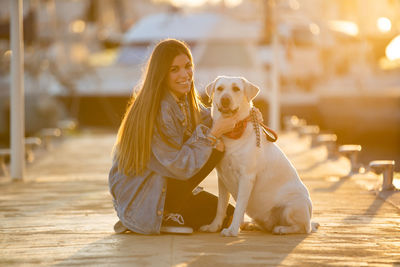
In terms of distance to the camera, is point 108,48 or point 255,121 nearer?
point 255,121

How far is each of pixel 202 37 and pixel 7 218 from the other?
64.4ft

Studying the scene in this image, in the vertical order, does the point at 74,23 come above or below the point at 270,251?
above

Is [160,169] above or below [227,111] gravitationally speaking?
below

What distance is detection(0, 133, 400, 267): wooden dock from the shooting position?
16.0 feet

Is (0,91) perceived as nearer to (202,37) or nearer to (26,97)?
(26,97)

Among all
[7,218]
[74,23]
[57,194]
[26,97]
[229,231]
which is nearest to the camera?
[229,231]

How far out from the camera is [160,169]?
5633 millimetres

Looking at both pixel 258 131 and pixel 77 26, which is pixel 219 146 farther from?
pixel 77 26

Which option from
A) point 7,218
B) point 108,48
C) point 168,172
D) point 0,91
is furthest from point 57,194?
point 108,48

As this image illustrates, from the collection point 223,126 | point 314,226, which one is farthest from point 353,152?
point 223,126

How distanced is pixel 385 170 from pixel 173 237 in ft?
11.3

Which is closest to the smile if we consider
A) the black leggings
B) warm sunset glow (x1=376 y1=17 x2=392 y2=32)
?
the black leggings

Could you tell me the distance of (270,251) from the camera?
5.09 metres

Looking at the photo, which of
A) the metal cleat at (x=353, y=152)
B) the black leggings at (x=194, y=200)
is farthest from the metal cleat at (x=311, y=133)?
the black leggings at (x=194, y=200)
